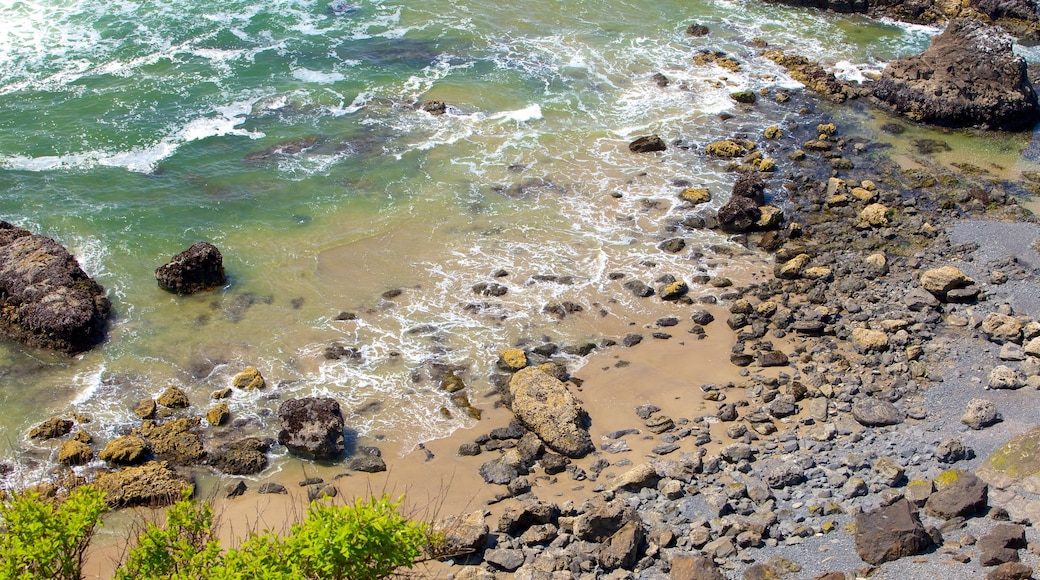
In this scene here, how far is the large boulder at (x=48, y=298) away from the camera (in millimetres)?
20984

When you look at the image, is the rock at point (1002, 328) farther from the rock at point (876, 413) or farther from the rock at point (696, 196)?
the rock at point (696, 196)

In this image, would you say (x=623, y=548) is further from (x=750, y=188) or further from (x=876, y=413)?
(x=750, y=188)

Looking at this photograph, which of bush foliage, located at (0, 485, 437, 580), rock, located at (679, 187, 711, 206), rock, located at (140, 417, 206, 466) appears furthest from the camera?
rock, located at (679, 187, 711, 206)

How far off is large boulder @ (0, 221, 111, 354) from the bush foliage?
10.6 m

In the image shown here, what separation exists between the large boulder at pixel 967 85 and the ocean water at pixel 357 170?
160 cm

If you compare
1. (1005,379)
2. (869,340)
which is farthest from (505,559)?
(1005,379)

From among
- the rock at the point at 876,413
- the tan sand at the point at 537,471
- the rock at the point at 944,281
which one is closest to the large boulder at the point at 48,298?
the tan sand at the point at 537,471

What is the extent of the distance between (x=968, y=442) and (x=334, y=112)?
81.0ft

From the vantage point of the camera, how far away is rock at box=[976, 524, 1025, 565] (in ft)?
42.1

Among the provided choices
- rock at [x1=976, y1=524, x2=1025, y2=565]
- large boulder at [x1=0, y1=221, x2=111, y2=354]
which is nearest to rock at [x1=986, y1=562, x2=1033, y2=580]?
rock at [x1=976, y1=524, x2=1025, y2=565]

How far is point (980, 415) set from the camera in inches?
650

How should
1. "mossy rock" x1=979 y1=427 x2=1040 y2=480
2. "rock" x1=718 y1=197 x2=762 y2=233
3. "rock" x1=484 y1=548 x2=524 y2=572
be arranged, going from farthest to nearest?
"rock" x1=718 y1=197 x2=762 y2=233
"mossy rock" x1=979 y1=427 x2=1040 y2=480
"rock" x1=484 y1=548 x2=524 y2=572

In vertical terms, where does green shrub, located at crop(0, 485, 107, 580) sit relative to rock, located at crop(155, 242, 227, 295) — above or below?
above

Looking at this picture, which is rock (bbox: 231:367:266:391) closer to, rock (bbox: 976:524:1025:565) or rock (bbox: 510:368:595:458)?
rock (bbox: 510:368:595:458)
